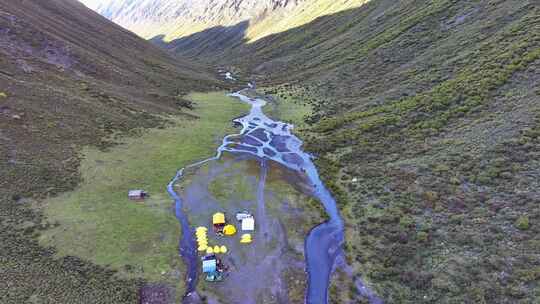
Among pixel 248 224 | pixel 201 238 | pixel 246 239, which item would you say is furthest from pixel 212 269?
pixel 248 224

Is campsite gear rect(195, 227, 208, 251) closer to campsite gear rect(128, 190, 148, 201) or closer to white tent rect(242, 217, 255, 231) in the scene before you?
white tent rect(242, 217, 255, 231)

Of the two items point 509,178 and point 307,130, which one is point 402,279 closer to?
point 509,178

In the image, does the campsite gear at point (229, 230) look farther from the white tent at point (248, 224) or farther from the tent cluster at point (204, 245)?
the tent cluster at point (204, 245)

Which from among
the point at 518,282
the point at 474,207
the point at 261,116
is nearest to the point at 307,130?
the point at 261,116

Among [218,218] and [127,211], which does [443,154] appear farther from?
[127,211]

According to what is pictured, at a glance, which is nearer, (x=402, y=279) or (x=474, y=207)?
(x=402, y=279)
